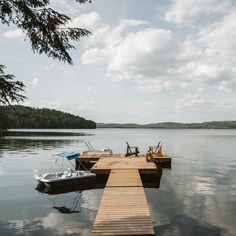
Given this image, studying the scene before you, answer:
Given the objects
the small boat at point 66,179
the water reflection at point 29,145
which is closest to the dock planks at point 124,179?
the small boat at point 66,179

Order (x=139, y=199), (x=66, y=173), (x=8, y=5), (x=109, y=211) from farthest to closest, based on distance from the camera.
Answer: (x=66, y=173)
(x=139, y=199)
(x=109, y=211)
(x=8, y=5)

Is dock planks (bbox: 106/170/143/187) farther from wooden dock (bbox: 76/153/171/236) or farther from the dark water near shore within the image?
the dark water near shore

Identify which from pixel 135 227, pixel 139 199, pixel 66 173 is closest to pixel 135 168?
pixel 66 173

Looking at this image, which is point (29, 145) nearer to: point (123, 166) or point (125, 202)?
point (123, 166)

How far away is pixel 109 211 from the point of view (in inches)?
497

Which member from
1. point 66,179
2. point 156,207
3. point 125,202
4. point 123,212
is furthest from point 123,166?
point 123,212

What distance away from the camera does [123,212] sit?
1246 cm

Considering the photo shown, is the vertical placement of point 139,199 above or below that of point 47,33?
below

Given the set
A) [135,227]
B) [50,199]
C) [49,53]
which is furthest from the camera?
[50,199]

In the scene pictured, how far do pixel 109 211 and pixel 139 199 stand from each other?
7.68 feet

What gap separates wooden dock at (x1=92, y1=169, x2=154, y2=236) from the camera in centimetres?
1053

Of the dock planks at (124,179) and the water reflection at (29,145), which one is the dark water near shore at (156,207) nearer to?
the dock planks at (124,179)

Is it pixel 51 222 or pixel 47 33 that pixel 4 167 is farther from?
pixel 47 33

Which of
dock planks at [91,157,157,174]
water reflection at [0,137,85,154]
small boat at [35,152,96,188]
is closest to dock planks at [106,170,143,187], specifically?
dock planks at [91,157,157,174]
